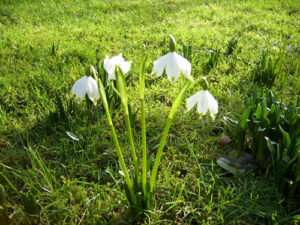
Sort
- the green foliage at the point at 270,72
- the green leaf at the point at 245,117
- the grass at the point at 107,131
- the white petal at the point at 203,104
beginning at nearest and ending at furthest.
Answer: the white petal at the point at 203,104 < the grass at the point at 107,131 < the green leaf at the point at 245,117 < the green foliage at the point at 270,72

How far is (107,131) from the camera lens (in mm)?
1940

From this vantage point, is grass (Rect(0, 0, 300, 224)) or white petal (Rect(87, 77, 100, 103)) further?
grass (Rect(0, 0, 300, 224))

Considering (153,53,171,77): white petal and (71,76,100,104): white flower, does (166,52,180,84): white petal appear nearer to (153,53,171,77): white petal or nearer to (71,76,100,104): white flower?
(153,53,171,77): white petal

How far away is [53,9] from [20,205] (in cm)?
455

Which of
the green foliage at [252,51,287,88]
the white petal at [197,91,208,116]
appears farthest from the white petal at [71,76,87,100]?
the green foliage at [252,51,287,88]

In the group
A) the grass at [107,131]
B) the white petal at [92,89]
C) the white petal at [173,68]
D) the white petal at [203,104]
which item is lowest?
the grass at [107,131]

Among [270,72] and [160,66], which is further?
[270,72]

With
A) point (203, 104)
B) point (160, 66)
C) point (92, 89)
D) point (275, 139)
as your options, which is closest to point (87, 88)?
point (92, 89)

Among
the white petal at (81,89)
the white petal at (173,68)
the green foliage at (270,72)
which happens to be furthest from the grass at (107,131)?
the white petal at (173,68)

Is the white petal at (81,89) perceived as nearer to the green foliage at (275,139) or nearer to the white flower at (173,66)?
the white flower at (173,66)

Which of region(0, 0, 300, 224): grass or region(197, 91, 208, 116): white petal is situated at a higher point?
region(197, 91, 208, 116): white petal

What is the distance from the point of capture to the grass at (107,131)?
4.49ft

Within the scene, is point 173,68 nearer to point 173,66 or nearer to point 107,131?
point 173,66

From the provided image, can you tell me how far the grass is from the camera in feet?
4.49
